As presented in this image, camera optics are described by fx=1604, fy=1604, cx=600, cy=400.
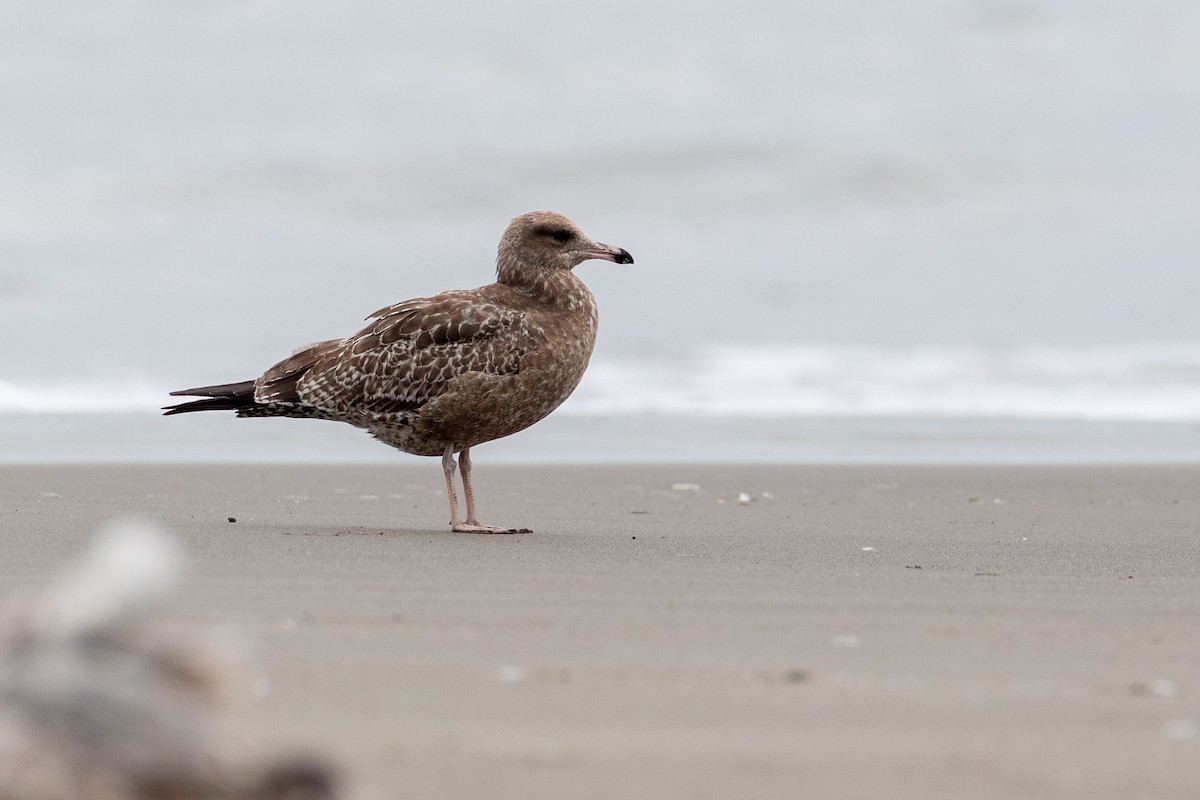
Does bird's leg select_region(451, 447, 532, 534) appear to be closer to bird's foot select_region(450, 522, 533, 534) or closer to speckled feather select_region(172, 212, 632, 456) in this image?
bird's foot select_region(450, 522, 533, 534)

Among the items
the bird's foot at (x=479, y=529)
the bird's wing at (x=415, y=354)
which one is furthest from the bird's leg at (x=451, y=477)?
the bird's wing at (x=415, y=354)

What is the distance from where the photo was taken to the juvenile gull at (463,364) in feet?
26.7

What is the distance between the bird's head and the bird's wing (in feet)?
1.02

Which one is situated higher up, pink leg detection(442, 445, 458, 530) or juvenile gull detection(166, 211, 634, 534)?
juvenile gull detection(166, 211, 634, 534)

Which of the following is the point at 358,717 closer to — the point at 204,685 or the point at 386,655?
the point at 386,655

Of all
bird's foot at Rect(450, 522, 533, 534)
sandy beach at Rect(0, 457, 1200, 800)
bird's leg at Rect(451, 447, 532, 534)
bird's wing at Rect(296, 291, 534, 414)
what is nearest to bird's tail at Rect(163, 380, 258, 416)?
bird's wing at Rect(296, 291, 534, 414)

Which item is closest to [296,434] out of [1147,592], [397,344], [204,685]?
[397,344]

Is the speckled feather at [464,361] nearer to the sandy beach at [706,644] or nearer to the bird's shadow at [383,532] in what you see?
the sandy beach at [706,644]

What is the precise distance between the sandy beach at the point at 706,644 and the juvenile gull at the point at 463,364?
537mm

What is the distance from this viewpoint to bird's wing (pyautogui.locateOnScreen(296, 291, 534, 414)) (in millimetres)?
8148

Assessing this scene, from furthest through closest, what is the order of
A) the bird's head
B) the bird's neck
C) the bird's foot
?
the bird's head
the bird's neck
the bird's foot

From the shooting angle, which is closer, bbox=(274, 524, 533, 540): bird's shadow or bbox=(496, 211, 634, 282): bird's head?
bbox=(274, 524, 533, 540): bird's shadow

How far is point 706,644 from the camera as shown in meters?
4.20

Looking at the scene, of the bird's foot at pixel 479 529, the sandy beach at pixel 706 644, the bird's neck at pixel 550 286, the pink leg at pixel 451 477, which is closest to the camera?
the sandy beach at pixel 706 644
